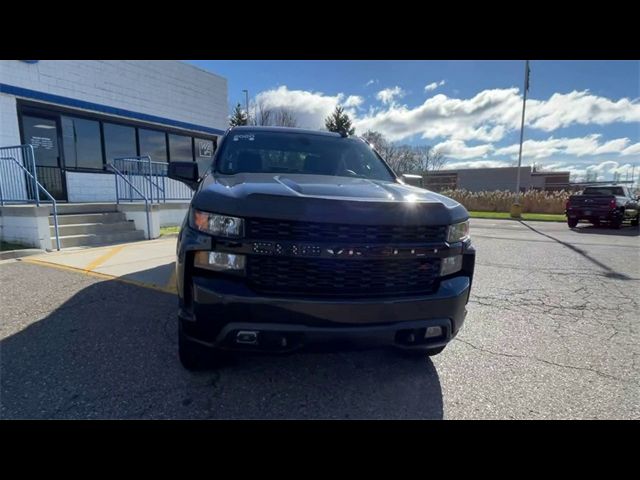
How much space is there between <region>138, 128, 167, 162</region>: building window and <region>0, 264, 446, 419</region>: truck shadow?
10.6 m

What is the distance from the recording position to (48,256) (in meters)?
6.33

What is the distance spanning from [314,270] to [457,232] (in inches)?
41.0

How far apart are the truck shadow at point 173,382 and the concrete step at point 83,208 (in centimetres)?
595

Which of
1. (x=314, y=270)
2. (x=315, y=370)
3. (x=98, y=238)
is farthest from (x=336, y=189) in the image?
(x=98, y=238)

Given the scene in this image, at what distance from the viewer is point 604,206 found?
44.4ft

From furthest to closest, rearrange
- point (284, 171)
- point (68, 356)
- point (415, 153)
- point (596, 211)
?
point (415, 153) < point (596, 211) < point (284, 171) < point (68, 356)

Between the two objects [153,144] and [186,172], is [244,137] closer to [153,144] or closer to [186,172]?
[186,172]

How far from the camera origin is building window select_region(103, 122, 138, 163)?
11.0 metres

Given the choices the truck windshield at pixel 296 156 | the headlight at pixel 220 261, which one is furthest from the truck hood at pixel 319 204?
the truck windshield at pixel 296 156

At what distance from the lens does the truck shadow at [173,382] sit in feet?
6.77
